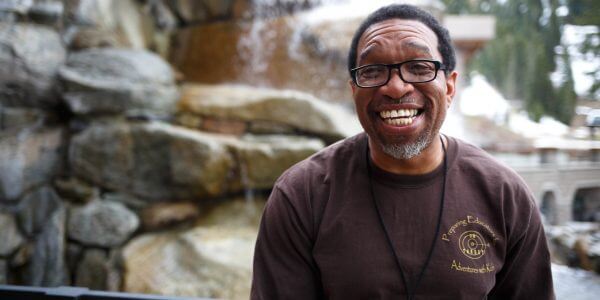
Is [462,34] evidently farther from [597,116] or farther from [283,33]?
[597,116]

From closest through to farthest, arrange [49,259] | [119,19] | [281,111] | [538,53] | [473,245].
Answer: [473,245] → [538,53] → [49,259] → [281,111] → [119,19]

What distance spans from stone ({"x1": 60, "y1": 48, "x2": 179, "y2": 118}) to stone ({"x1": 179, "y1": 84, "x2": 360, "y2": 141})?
0.29 metres

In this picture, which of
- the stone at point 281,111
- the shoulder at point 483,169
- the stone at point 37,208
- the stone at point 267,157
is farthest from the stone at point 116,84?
the shoulder at point 483,169

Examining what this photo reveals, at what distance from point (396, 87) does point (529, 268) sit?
1.99ft

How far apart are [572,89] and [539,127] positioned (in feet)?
1.32

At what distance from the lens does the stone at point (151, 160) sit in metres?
3.20

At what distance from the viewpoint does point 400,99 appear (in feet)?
3.65

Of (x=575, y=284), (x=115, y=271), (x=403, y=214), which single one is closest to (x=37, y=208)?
(x=115, y=271)

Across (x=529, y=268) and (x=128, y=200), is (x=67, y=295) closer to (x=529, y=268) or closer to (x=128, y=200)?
(x=529, y=268)

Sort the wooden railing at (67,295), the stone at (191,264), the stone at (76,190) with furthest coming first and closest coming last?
the stone at (76,190) → the stone at (191,264) → the wooden railing at (67,295)

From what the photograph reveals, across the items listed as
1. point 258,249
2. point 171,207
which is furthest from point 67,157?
point 258,249

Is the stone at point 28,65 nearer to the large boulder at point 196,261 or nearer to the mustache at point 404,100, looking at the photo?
the large boulder at point 196,261

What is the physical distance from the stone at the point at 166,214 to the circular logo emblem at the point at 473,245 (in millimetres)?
2753

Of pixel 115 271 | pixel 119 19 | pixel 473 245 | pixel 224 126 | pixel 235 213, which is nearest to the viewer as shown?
pixel 473 245
